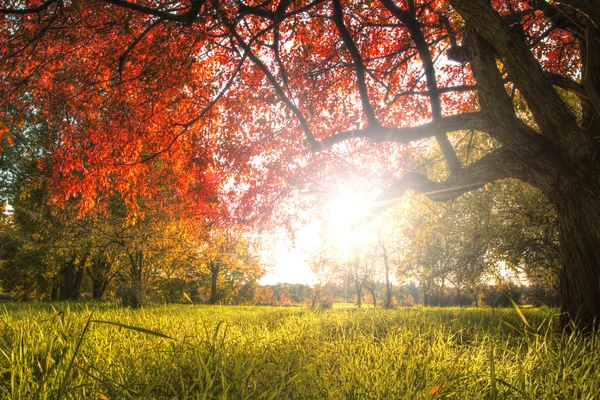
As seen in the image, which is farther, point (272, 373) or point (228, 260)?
point (228, 260)

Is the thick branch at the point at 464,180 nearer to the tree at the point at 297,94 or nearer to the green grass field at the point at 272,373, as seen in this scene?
the tree at the point at 297,94

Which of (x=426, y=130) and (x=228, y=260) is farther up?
(x=426, y=130)

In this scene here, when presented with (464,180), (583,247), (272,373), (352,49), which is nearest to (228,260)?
(464,180)

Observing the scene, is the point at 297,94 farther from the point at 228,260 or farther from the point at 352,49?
Result: the point at 228,260

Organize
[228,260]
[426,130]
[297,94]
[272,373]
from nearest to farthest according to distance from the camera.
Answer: [272,373] < [426,130] < [297,94] < [228,260]

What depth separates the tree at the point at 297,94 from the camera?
4.54m

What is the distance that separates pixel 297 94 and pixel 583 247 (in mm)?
6383

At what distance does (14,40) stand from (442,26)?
8844 mm

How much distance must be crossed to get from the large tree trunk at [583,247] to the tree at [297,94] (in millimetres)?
17

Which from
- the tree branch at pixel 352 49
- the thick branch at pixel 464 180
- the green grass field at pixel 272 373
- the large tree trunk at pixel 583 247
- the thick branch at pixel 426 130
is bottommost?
the green grass field at pixel 272 373

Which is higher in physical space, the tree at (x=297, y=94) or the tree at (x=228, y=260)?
the tree at (x=297, y=94)

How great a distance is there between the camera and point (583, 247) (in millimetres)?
4496

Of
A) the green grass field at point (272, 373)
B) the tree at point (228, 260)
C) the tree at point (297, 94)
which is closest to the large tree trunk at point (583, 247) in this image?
the tree at point (297, 94)

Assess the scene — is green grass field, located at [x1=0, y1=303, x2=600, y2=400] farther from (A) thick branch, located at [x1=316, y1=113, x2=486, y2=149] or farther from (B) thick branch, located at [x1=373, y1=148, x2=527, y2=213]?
(A) thick branch, located at [x1=316, y1=113, x2=486, y2=149]
